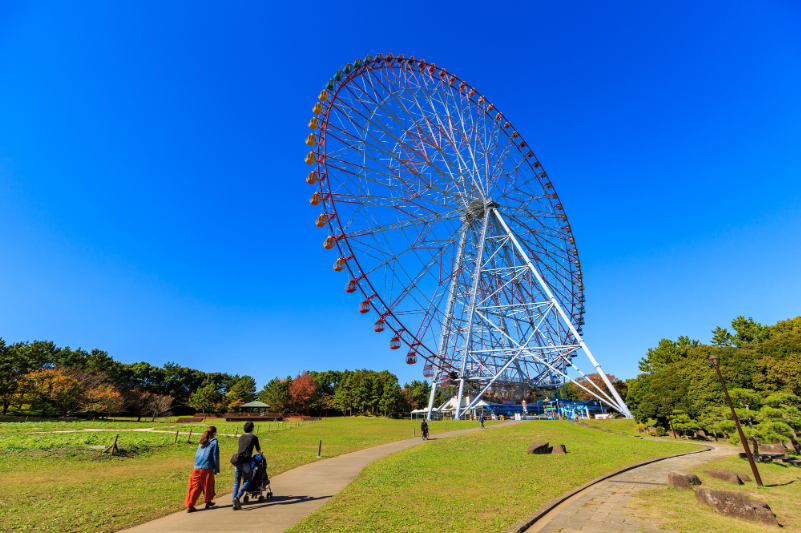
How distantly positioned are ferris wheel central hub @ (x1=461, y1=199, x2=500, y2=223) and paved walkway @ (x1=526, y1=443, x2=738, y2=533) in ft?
79.2

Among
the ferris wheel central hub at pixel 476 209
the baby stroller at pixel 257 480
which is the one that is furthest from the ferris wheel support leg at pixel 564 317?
the baby stroller at pixel 257 480

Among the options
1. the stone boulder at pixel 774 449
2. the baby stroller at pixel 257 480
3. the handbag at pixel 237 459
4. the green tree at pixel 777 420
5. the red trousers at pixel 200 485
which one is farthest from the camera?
the stone boulder at pixel 774 449

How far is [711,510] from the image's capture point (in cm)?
810

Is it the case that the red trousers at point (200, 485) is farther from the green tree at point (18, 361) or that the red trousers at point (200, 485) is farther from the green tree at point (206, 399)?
the green tree at point (206, 399)

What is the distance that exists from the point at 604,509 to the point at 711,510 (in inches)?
87.7

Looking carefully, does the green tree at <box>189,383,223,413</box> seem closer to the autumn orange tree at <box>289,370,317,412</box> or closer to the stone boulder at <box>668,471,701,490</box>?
the autumn orange tree at <box>289,370,317,412</box>

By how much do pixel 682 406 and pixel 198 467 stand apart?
37.6 metres

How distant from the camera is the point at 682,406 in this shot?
1254 inches

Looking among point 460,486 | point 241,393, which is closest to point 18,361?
point 241,393

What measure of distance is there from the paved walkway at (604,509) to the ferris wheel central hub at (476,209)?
2415 centimetres

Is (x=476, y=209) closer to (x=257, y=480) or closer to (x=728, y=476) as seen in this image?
(x=728, y=476)

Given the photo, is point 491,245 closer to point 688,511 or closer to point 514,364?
point 514,364

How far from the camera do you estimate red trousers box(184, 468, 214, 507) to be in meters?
7.46

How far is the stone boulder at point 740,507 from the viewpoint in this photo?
7.50 meters
